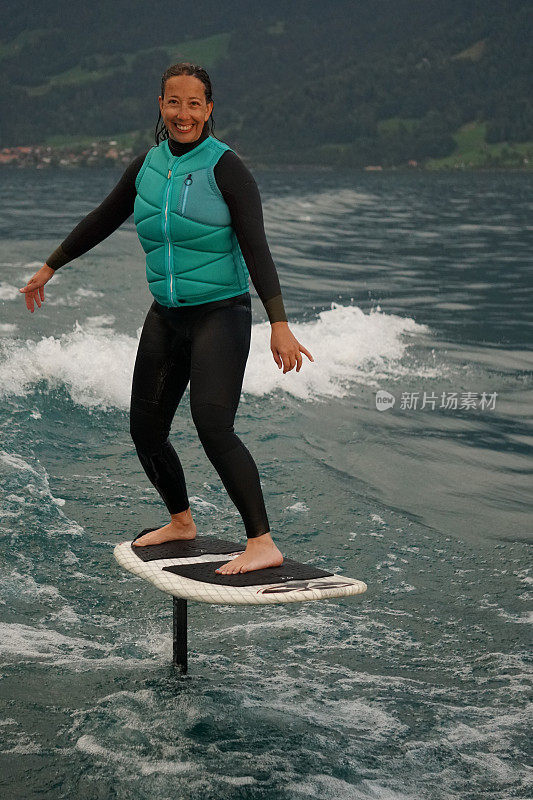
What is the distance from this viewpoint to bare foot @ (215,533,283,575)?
5406mm

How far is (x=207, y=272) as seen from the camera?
5.26 m

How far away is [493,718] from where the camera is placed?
5676 mm

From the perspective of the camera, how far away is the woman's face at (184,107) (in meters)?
5.19

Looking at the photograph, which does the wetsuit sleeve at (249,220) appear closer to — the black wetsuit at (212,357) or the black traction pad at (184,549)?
the black wetsuit at (212,357)

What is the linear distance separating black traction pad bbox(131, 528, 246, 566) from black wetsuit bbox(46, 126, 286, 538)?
0.39m

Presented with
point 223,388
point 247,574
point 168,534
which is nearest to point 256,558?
point 247,574

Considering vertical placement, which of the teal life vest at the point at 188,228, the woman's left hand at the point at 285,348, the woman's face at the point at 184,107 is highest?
the woman's face at the point at 184,107

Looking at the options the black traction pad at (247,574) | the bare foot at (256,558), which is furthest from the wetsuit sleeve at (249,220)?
the black traction pad at (247,574)

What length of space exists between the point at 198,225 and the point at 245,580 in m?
1.86

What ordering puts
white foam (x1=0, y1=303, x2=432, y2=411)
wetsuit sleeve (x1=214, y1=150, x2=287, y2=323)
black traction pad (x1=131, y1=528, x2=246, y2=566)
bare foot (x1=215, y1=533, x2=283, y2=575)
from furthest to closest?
white foam (x1=0, y1=303, x2=432, y2=411), black traction pad (x1=131, y1=528, x2=246, y2=566), bare foot (x1=215, y1=533, x2=283, y2=575), wetsuit sleeve (x1=214, y1=150, x2=287, y2=323)

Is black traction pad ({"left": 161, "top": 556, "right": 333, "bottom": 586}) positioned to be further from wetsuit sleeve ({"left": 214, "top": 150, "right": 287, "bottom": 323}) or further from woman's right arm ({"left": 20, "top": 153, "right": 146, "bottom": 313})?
woman's right arm ({"left": 20, "top": 153, "right": 146, "bottom": 313})

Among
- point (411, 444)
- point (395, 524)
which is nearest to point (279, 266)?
point (411, 444)

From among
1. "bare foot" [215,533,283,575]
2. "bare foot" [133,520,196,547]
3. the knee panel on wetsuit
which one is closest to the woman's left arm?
the knee panel on wetsuit

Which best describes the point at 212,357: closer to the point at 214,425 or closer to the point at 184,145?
the point at 214,425
